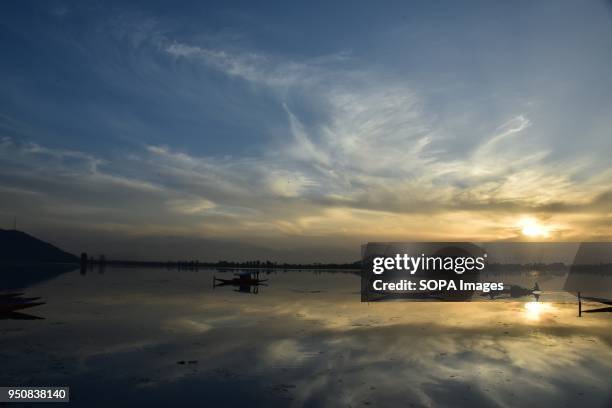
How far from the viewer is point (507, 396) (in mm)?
15906

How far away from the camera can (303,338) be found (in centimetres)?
2745

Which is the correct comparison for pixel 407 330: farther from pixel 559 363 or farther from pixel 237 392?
pixel 237 392

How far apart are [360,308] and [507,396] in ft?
106

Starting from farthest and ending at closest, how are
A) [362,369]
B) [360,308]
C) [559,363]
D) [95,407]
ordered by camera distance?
[360,308] < [559,363] < [362,369] < [95,407]

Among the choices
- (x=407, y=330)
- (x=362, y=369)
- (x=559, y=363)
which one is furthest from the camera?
(x=407, y=330)

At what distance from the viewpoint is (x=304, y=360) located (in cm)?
2120

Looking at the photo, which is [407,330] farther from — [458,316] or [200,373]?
[200,373]

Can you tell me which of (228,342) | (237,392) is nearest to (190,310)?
(228,342)

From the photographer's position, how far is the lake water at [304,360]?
51.2 feet

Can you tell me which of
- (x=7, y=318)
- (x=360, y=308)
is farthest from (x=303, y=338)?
(x=7, y=318)

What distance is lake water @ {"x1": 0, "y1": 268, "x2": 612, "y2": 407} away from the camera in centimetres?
1561

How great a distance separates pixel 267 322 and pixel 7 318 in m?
21.4

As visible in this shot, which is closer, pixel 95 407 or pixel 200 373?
pixel 95 407

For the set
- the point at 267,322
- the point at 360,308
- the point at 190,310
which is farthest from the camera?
the point at 360,308
